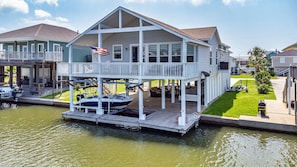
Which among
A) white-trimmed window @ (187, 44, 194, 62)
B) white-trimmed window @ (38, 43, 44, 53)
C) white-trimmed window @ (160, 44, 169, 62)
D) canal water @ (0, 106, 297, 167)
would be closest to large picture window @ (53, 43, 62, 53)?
white-trimmed window @ (38, 43, 44, 53)

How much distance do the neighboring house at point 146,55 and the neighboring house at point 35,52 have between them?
833 cm

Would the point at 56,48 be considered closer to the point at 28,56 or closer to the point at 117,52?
the point at 28,56

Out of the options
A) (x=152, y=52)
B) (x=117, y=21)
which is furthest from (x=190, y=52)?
(x=117, y=21)

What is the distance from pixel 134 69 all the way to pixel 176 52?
12.4ft

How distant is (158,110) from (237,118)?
17.6ft

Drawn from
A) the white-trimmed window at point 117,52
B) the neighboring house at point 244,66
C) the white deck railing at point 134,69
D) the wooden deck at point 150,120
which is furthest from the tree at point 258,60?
the wooden deck at point 150,120

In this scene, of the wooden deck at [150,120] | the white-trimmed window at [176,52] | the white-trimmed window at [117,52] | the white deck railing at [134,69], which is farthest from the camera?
the white-trimmed window at [117,52]

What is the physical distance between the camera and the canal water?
10.2 meters

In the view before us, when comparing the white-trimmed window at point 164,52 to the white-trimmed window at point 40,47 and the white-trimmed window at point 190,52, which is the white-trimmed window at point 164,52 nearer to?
the white-trimmed window at point 190,52

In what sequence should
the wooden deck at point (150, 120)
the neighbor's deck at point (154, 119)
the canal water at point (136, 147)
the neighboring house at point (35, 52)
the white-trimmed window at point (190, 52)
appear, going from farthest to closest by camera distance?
the neighboring house at point (35, 52) < the white-trimmed window at point (190, 52) < the neighbor's deck at point (154, 119) < the wooden deck at point (150, 120) < the canal water at point (136, 147)

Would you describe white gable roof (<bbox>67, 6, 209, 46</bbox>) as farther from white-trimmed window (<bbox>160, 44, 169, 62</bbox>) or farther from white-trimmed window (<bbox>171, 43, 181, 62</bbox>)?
white-trimmed window (<bbox>160, 44, 169, 62</bbox>)

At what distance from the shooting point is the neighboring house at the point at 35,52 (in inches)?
1019

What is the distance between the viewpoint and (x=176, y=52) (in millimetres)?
17469

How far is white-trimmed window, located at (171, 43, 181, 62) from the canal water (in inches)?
204
